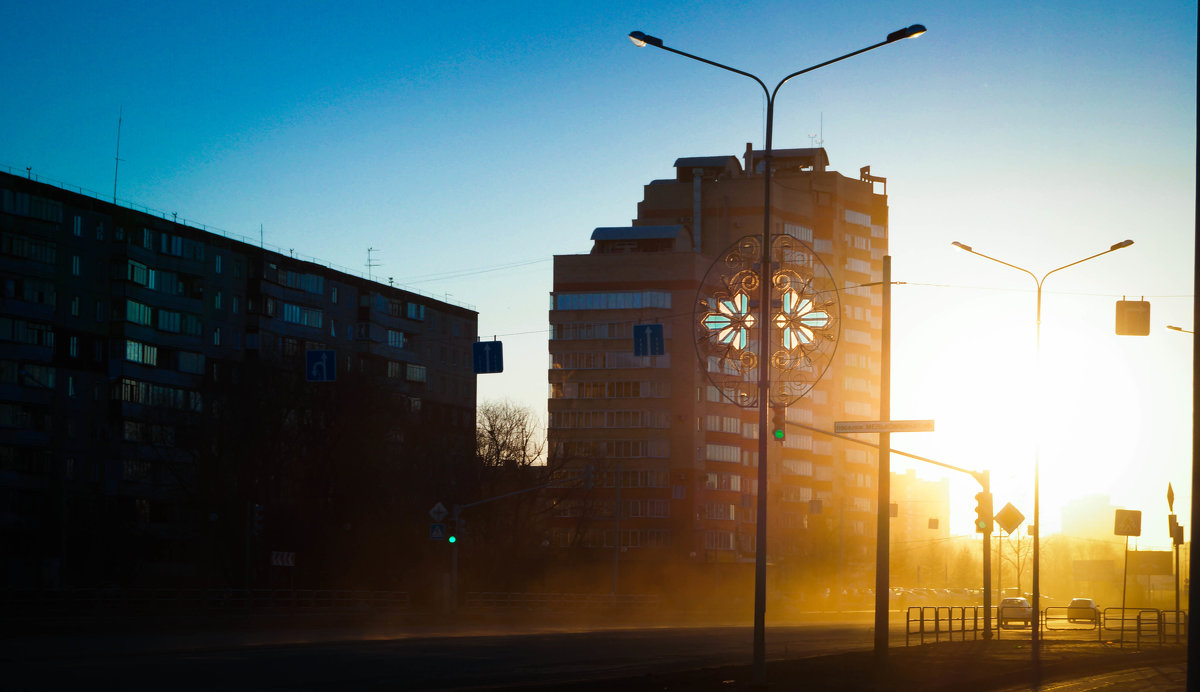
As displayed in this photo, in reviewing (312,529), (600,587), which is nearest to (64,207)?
(312,529)

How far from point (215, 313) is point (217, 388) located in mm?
28250

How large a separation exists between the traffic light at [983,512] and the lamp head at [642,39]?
19.2 metres

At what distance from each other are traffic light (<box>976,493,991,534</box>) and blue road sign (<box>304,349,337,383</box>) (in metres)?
18.9

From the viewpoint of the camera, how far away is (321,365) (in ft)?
131

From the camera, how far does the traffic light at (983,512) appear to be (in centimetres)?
3703

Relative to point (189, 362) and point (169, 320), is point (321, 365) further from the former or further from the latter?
point (189, 362)

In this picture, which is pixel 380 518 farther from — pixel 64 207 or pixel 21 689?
pixel 21 689

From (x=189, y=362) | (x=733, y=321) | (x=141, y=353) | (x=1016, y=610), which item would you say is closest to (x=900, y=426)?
(x=733, y=321)

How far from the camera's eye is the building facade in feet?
224

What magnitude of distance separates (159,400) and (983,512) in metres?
61.3

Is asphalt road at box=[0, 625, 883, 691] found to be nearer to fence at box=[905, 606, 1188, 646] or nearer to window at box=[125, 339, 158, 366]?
fence at box=[905, 606, 1188, 646]

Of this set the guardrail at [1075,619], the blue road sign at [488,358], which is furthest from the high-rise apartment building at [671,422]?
the blue road sign at [488,358]

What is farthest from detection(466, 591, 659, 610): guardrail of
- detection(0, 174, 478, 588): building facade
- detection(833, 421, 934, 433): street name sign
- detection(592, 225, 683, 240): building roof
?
detection(592, 225, 683, 240): building roof

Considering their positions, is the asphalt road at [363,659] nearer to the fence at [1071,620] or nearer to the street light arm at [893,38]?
the fence at [1071,620]
